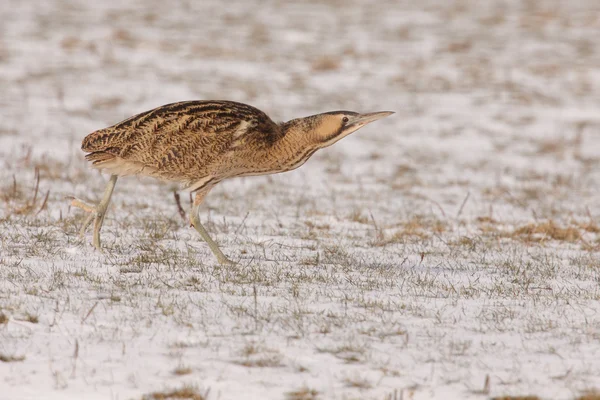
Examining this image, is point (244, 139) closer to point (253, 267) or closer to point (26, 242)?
point (253, 267)

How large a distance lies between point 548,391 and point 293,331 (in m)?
1.66

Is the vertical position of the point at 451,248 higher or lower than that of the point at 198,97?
lower

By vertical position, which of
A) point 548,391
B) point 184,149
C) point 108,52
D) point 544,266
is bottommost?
point 548,391

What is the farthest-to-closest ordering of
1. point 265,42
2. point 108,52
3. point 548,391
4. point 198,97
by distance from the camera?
point 265,42
point 108,52
point 198,97
point 548,391

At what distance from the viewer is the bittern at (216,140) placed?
7539 mm

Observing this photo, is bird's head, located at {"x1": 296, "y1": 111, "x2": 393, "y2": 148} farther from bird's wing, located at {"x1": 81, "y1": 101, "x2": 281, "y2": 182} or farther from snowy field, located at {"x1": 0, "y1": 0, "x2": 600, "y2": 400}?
snowy field, located at {"x1": 0, "y1": 0, "x2": 600, "y2": 400}

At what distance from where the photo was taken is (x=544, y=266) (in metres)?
8.34

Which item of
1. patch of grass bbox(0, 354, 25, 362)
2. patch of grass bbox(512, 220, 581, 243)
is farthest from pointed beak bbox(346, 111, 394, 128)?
patch of grass bbox(0, 354, 25, 362)

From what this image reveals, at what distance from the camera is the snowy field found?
5426mm

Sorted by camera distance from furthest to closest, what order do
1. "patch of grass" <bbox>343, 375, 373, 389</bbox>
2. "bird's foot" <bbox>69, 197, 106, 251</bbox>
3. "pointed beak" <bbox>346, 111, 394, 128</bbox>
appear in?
1. "bird's foot" <bbox>69, 197, 106, 251</bbox>
2. "pointed beak" <bbox>346, 111, 394, 128</bbox>
3. "patch of grass" <bbox>343, 375, 373, 389</bbox>

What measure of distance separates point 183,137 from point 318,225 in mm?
3067

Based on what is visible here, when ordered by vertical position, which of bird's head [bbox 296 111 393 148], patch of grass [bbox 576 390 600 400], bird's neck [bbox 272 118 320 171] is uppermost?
bird's head [bbox 296 111 393 148]

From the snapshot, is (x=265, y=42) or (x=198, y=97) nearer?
(x=198, y=97)

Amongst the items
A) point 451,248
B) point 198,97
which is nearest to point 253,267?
point 451,248
